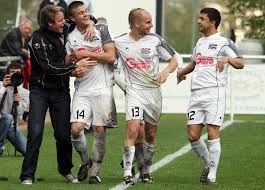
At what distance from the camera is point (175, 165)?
16828 millimetres

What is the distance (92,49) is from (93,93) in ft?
1.73

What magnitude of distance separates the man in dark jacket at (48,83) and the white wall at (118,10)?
17563 millimetres

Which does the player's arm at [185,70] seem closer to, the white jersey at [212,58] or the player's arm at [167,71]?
the white jersey at [212,58]

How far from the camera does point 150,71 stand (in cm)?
1448

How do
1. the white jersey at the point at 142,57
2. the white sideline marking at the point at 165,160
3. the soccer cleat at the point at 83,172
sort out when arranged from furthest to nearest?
the soccer cleat at the point at 83,172
the white jersey at the point at 142,57
the white sideline marking at the point at 165,160

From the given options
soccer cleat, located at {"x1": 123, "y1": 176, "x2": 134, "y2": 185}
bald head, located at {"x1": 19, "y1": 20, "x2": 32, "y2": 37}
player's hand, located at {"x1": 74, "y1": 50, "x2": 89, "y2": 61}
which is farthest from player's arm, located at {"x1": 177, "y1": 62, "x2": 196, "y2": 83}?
bald head, located at {"x1": 19, "y1": 20, "x2": 32, "y2": 37}

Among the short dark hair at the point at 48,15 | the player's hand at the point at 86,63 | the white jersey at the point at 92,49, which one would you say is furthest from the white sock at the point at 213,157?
the short dark hair at the point at 48,15

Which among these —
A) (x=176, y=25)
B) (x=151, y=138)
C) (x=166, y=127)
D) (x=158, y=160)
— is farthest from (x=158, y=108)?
(x=176, y=25)

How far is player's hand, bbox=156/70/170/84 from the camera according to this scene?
1422cm

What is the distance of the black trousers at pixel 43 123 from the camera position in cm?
1433

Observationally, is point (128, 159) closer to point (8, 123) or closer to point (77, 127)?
point (77, 127)

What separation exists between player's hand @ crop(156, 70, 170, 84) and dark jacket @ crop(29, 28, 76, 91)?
1014 millimetres

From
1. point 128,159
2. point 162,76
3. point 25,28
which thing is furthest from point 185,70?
point 25,28

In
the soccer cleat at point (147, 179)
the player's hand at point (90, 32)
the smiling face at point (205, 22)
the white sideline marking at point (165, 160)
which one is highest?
the smiling face at point (205, 22)
